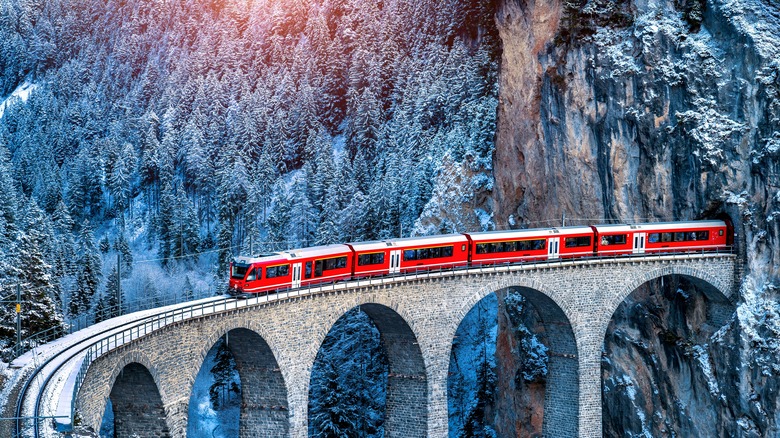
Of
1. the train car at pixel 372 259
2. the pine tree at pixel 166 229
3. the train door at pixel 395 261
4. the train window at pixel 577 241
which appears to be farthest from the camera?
the pine tree at pixel 166 229

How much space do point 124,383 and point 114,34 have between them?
149243 millimetres

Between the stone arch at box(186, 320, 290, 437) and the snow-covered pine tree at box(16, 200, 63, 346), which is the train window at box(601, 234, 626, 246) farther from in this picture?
the snow-covered pine tree at box(16, 200, 63, 346)

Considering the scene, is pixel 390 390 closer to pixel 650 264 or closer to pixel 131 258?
pixel 650 264

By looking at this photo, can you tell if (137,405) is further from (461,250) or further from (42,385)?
(461,250)

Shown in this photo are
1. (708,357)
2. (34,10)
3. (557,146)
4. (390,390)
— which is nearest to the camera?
(390,390)

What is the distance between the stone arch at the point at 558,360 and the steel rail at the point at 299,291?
6.39ft

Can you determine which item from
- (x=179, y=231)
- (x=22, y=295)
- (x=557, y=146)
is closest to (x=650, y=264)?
(x=557, y=146)

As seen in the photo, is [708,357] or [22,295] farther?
[708,357]

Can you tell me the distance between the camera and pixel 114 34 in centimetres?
17550

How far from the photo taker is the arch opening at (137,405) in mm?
39062

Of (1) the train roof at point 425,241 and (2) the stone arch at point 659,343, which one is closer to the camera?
(1) the train roof at point 425,241

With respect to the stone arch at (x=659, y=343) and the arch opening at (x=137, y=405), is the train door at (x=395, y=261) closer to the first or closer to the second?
the stone arch at (x=659, y=343)

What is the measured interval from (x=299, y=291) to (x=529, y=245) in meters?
16.0

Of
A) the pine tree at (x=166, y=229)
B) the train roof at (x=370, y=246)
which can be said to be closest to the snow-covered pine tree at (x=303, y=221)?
the pine tree at (x=166, y=229)
